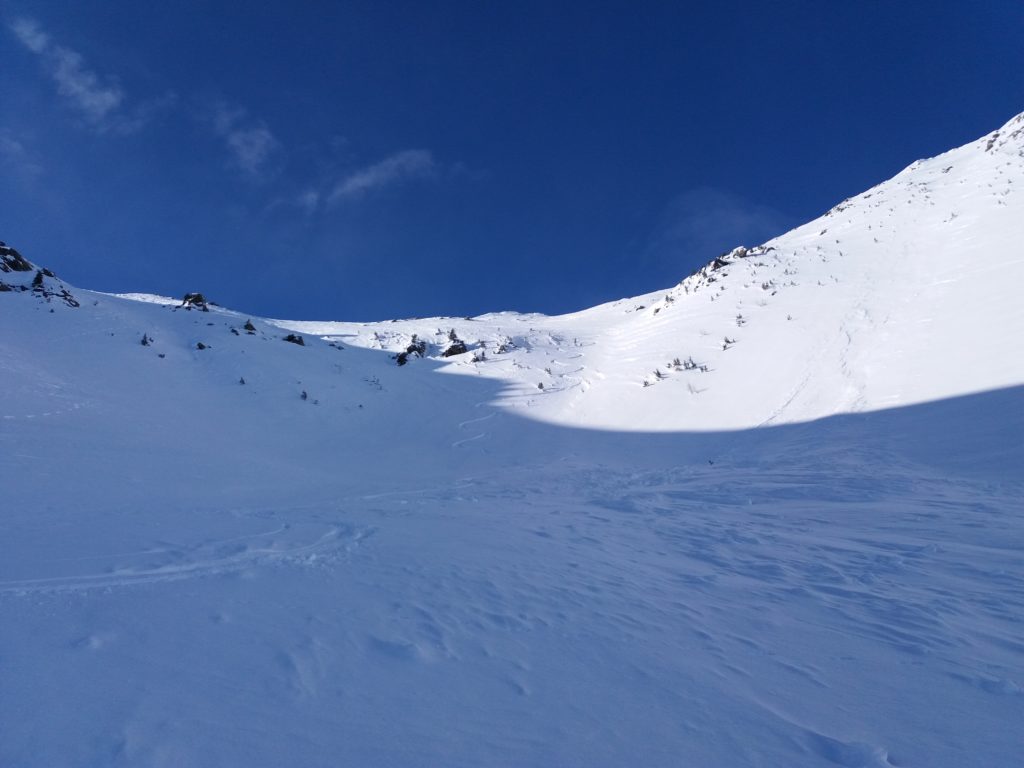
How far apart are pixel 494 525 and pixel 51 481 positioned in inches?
197

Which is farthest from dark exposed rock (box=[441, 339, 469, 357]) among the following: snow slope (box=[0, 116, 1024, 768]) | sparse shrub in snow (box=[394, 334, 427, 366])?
snow slope (box=[0, 116, 1024, 768])

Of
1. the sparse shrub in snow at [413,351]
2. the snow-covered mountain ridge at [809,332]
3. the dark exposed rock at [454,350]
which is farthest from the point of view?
the dark exposed rock at [454,350]

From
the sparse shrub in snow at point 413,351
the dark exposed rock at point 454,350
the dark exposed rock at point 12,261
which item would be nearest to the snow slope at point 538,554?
the dark exposed rock at point 12,261

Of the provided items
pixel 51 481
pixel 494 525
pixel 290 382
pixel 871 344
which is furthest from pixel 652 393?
pixel 51 481

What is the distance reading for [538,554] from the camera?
4.51 metres

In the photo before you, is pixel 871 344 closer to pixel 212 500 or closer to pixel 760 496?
pixel 760 496

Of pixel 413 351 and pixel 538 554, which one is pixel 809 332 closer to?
pixel 538 554

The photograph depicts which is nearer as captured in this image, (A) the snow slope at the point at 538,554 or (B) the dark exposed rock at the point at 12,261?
(A) the snow slope at the point at 538,554

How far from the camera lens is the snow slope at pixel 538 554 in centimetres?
196

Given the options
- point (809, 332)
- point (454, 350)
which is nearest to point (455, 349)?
point (454, 350)

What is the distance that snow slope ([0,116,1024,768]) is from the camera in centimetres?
196

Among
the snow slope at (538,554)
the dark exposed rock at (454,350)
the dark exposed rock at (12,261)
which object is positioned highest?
the dark exposed rock at (454,350)

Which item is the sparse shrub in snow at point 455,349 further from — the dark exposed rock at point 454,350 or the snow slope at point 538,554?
the snow slope at point 538,554

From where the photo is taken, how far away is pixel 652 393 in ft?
45.0
